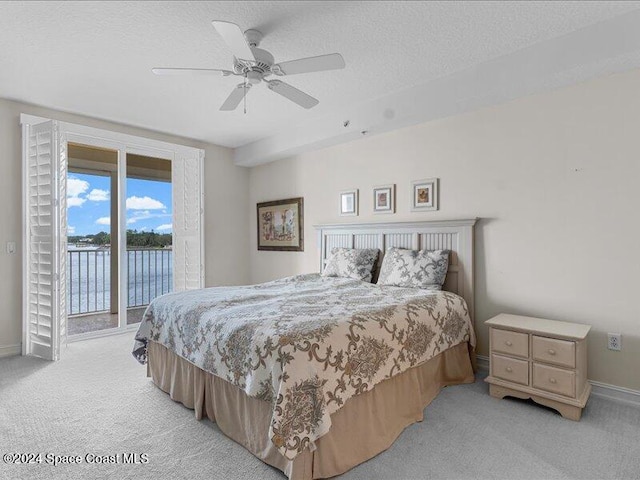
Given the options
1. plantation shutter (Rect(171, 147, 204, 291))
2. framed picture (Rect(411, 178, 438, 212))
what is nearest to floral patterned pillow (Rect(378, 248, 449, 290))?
framed picture (Rect(411, 178, 438, 212))

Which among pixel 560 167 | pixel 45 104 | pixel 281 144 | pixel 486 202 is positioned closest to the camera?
pixel 560 167

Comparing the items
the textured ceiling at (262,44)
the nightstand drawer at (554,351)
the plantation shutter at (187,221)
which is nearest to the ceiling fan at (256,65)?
the textured ceiling at (262,44)

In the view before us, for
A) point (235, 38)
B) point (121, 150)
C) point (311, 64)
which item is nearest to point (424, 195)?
point (311, 64)

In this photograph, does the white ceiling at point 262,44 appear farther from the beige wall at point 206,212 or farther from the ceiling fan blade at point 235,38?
the beige wall at point 206,212

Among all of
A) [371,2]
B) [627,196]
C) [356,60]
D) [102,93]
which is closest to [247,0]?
[371,2]

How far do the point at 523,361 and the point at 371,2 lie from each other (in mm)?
2568

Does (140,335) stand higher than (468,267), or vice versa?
(468,267)

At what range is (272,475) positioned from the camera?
178 cm

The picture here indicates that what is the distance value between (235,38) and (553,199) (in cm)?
261

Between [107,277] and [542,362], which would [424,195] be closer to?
[542,362]

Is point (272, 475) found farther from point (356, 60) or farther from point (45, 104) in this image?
point (45, 104)

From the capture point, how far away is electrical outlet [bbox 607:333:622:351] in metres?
2.52

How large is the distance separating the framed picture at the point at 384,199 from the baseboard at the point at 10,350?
4.06m

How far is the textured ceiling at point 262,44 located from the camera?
2.16 m
